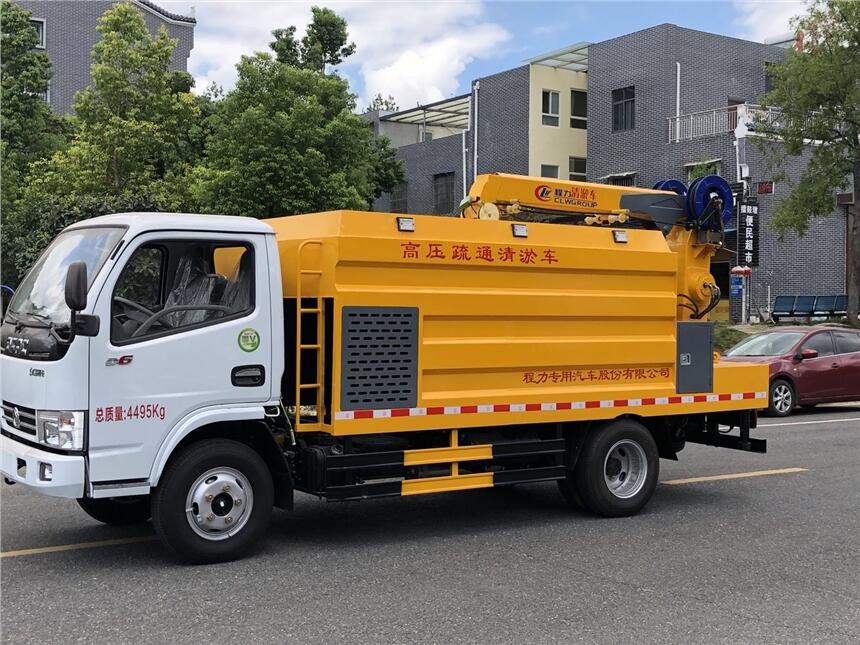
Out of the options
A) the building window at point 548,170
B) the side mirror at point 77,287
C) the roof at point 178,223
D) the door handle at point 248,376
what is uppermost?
the building window at point 548,170

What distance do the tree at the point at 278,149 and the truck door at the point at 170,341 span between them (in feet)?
72.7

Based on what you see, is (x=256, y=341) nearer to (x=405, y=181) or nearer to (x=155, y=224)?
(x=155, y=224)

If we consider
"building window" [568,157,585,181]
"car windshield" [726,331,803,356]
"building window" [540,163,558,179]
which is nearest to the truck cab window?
"car windshield" [726,331,803,356]

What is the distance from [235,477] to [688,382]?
164 inches

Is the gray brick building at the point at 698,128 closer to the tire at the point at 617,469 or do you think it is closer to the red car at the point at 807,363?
the red car at the point at 807,363

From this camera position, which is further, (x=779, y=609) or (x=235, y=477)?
(x=235, y=477)

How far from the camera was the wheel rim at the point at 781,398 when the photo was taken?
16844 mm

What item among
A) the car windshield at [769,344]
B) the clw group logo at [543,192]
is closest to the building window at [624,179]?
the car windshield at [769,344]

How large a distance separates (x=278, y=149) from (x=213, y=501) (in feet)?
76.5

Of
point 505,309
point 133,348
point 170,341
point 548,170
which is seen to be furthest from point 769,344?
point 548,170

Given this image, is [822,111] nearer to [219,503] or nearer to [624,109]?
[624,109]

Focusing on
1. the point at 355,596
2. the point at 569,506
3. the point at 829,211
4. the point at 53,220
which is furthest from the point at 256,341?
the point at 829,211

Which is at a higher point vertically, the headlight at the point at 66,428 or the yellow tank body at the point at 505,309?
the yellow tank body at the point at 505,309

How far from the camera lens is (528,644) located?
16.8ft
